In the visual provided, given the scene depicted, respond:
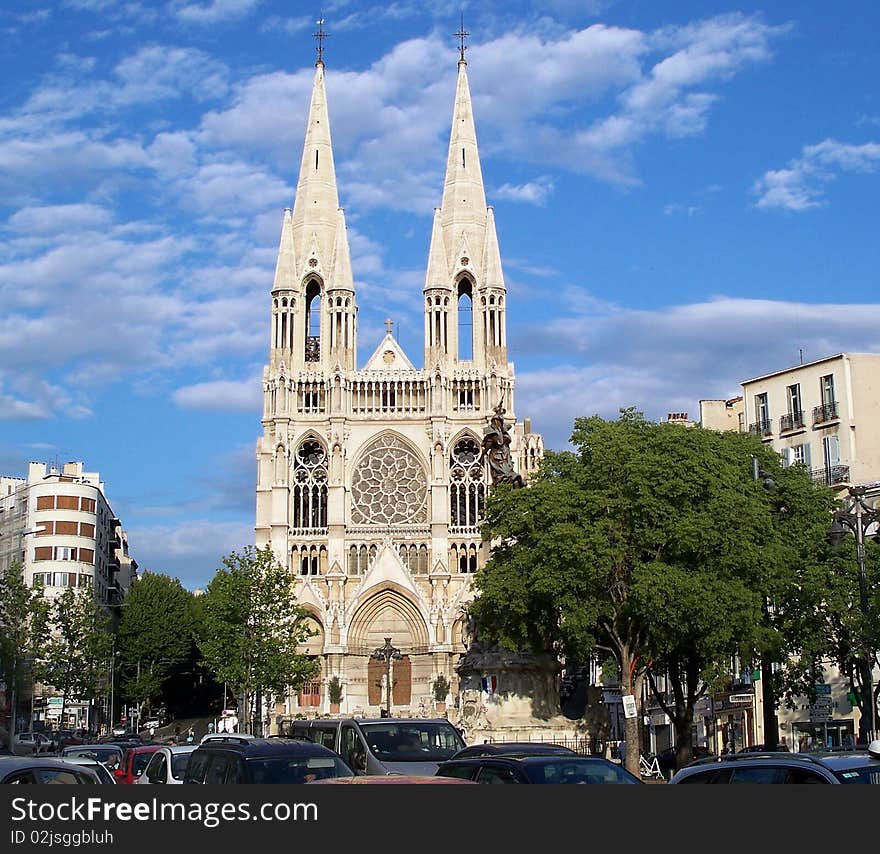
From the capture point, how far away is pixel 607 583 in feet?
132

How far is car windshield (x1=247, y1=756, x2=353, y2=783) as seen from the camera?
50.6 ft

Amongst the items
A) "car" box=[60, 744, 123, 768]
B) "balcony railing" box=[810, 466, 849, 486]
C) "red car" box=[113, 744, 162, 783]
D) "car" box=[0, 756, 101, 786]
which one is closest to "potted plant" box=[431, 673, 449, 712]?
"balcony railing" box=[810, 466, 849, 486]

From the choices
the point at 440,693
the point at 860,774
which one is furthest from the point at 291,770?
the point at 440,693

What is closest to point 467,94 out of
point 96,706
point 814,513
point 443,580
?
point 443,580

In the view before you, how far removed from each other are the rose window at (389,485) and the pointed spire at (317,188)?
1507 centimetres

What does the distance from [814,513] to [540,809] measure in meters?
35.4

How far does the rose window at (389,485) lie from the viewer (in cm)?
9094

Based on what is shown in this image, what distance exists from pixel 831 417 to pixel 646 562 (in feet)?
60.4

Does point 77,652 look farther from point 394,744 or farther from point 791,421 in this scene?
point 394,744

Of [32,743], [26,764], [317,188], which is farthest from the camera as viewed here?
[317,188]

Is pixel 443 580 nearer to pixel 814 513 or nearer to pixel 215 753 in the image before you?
pixel 814 513

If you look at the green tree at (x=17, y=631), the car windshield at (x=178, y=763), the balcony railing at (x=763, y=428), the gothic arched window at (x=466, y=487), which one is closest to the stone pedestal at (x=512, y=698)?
the green tree at (x=17, y=631)

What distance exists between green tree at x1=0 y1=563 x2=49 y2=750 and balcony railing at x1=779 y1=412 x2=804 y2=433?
3326cm

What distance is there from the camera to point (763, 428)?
58.9 metres
